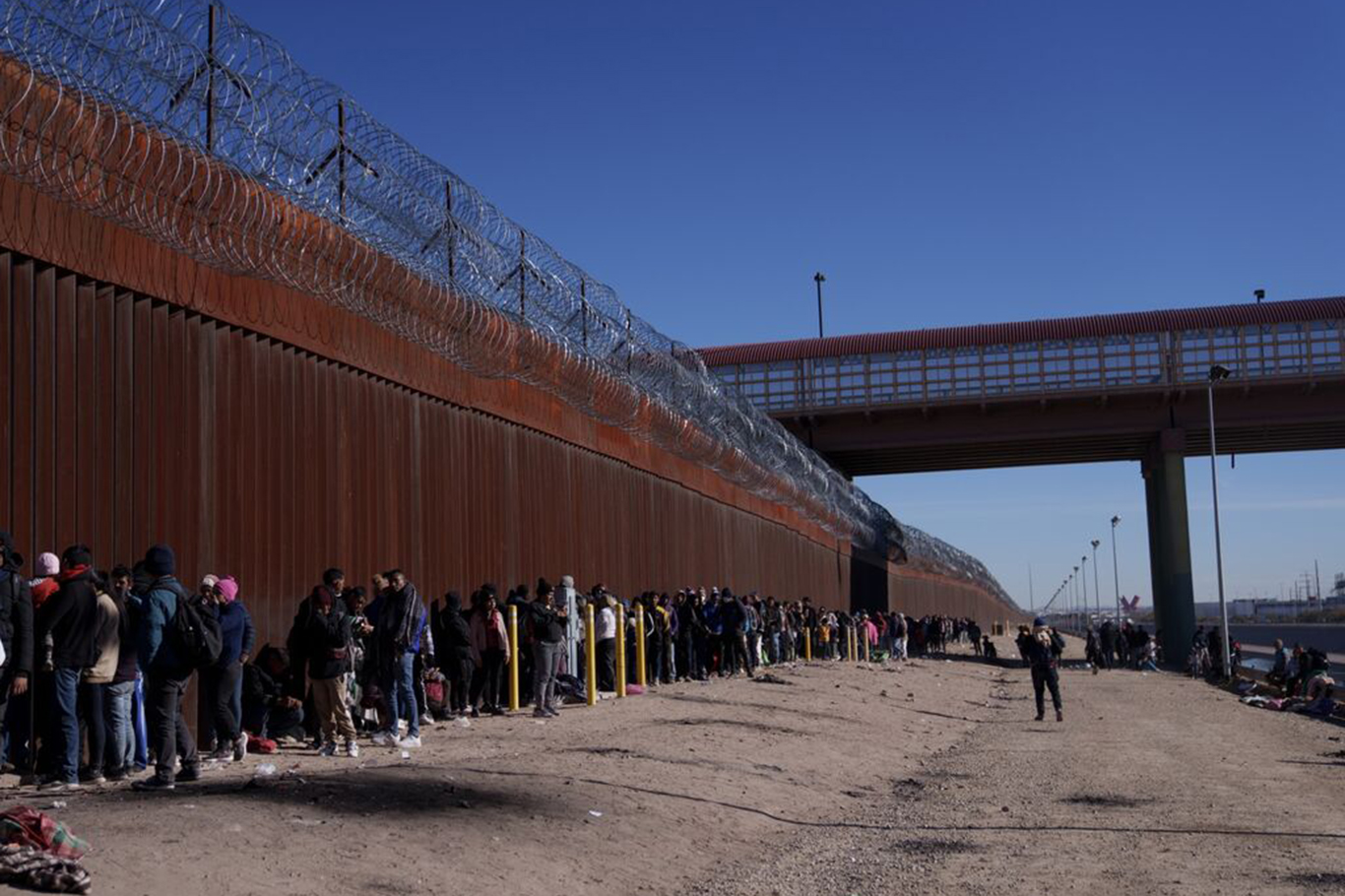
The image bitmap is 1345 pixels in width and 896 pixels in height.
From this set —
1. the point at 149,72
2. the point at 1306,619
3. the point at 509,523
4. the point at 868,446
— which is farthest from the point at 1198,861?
the point at 1306,619

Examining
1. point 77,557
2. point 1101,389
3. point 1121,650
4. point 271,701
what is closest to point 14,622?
point 77,557

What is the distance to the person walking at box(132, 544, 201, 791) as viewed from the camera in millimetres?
9422

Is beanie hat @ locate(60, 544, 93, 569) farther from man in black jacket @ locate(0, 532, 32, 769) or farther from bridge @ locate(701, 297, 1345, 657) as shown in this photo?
bridge @ locate(701, 297, 1345, 657)

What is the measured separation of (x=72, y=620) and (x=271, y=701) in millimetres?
3365

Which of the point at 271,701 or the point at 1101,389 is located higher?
the point at 1101,389

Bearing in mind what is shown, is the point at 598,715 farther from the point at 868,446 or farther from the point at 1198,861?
the point at 868,446

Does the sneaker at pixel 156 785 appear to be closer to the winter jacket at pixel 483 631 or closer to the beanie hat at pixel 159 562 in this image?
the beanie hat at pixel 159 562

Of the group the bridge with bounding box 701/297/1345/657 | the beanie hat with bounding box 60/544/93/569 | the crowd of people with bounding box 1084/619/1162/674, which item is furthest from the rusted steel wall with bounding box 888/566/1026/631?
the beanie hat with bounding box 60/544/93/569

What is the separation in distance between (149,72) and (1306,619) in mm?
197807

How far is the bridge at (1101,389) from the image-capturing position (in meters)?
47.3

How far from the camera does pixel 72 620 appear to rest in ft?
30.2

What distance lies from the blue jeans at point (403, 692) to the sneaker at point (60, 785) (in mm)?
3476

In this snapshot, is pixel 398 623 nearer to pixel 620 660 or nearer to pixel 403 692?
pixel 403 692

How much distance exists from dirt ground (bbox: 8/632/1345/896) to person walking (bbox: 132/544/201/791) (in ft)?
1.38
